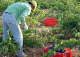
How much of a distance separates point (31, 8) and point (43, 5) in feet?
23.6

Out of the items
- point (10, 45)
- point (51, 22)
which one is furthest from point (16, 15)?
point (51, 22)

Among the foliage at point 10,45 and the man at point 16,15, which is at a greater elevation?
the man at point 16,15

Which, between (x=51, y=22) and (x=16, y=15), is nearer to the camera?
(x=16, y=15)

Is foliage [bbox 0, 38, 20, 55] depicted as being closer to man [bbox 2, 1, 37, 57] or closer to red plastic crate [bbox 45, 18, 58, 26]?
man [bbox 2, 1, 37, 57]

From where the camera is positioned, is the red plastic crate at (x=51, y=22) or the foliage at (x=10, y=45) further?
the red plastic crate at (x=51, y=22)

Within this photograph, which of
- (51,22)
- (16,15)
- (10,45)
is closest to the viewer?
(16,15)

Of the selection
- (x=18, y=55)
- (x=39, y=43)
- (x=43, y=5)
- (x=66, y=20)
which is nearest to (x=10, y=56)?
(x=18, y=55)

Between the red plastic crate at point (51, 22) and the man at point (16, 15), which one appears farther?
the red plastic crate at point (51, 22)

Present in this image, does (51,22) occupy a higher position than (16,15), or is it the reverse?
(16,15)

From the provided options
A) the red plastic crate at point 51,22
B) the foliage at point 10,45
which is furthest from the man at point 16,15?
the red plastic crate at point 51,22

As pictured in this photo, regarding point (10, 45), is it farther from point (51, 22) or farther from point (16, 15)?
point (51, 22)

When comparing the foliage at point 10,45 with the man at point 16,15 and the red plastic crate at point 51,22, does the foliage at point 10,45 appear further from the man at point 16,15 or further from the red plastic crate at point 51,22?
the red plastic crate at point 51,22

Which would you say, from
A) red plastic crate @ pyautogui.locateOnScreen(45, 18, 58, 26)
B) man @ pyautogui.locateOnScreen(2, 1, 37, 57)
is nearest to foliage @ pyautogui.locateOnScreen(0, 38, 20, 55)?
man @ pyautogui.locateOnScreen(2, 1, 37, 57)

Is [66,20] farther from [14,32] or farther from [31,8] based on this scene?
[14,32]
